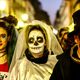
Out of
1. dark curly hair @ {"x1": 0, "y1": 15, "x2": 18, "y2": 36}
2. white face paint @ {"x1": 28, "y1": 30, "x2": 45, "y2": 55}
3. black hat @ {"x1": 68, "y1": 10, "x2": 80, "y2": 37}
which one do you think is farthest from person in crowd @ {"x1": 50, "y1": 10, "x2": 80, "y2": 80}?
dark curly hair @ {"x1": 0, "y1": 15, "x2": 18, "y2": 36}

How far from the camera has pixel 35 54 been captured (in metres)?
4.50

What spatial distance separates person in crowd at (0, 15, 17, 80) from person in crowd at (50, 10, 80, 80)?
40.4 inches

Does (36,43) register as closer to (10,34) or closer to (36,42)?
(36,42)

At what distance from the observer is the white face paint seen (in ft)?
14.8

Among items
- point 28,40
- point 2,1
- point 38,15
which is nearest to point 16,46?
point 28,40

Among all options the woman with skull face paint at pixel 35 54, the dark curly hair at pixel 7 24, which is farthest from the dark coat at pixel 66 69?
the dark curly hair at pixel 7 24

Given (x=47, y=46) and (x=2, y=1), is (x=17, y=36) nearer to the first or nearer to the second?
(x=47, y=46)

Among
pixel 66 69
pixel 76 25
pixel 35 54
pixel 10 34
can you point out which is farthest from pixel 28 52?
pixel 76 25

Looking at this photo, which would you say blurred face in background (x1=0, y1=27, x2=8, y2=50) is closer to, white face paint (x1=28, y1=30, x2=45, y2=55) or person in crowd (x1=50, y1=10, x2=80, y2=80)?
white face paint (x1=28, y1=30, x2=45, y2=55)

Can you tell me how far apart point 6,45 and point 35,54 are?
0.52m

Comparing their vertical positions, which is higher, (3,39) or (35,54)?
(3,39)

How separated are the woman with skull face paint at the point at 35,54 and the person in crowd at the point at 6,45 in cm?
16

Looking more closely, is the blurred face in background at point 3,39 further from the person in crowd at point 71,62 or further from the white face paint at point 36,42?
the person in crowd at point 71,62

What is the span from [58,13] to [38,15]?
7463mm
